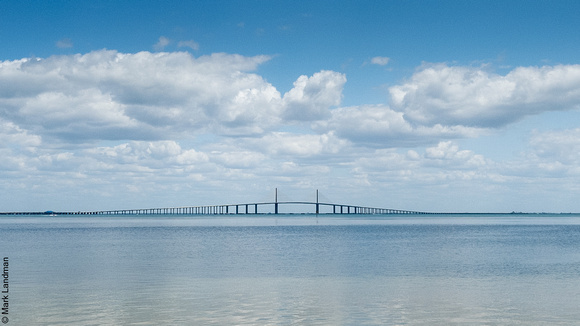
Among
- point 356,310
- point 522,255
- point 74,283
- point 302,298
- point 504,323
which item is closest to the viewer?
point 504,323

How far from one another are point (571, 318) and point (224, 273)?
20.0 meters

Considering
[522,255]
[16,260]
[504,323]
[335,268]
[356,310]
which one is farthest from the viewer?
[522,255]

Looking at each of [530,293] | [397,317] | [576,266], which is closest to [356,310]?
[397,317]

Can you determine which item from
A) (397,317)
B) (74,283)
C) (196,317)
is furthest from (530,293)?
(74,283)

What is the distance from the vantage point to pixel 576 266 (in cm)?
3875

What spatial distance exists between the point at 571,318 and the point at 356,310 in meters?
7.73

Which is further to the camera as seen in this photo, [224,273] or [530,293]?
[224,273]

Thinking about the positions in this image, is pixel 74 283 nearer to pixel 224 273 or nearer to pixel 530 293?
pixel 224 273

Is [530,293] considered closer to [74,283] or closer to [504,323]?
[504,323]

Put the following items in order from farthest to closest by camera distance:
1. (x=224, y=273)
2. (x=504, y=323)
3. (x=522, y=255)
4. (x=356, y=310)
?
(x=522, y=255)
(x=224, y=273)
(x=356, y=310)
(x=504, y=323)

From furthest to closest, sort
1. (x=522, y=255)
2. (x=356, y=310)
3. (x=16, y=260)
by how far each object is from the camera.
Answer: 1. (x=522, y=255)
2. (x=16, y=260)
3. (x=356, y=310)

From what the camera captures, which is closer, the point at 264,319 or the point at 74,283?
the point at 264,319

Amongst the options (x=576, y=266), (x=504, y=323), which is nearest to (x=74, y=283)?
(x=504, y=323)

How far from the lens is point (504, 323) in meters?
20.3
